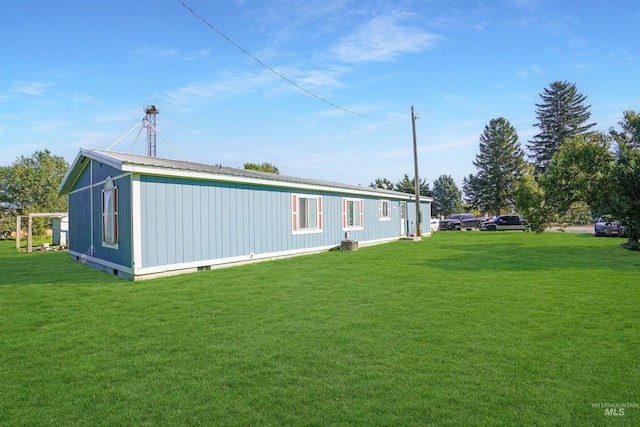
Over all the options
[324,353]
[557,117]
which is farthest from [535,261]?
[557,117]

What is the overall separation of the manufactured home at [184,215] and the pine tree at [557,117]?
45.5 meters

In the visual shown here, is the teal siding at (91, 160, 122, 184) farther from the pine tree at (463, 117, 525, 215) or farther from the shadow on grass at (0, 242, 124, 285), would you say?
the pine tree at (463, 117, 525, 215)

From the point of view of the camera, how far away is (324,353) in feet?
13.4

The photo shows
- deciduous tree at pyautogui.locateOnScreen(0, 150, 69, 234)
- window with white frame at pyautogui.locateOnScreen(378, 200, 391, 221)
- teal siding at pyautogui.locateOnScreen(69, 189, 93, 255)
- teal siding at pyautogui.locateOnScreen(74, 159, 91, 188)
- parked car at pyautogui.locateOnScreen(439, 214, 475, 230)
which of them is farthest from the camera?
parked car at pyautogui.locateOnScreen(439, 214, 475, 230)

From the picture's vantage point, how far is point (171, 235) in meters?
9.55

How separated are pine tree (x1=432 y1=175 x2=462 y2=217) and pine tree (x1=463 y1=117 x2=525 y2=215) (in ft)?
24.4

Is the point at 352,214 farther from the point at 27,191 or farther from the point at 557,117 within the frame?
the point at 557,117

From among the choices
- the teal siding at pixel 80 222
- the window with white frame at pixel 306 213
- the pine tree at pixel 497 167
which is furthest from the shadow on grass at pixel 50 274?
the pine tree at pixel 497 167

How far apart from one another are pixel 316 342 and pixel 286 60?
483 inches

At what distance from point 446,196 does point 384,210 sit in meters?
44.3

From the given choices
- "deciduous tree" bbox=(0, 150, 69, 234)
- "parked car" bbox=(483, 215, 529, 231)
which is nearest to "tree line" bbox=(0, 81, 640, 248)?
"deciduous tree" bbox=(0, 150, 69, 234)

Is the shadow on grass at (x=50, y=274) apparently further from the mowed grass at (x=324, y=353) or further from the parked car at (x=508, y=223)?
the parked car at (x=508, y=223)

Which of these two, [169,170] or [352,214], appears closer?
[169,170]

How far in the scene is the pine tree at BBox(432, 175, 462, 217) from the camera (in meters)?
60.6
